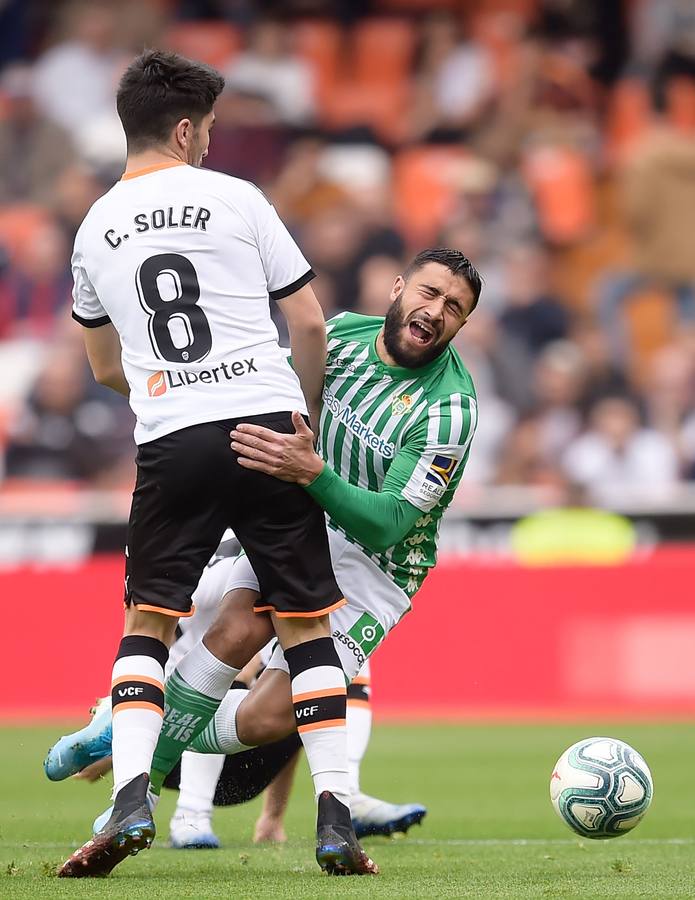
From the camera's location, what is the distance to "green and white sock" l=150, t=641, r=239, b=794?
5.30m

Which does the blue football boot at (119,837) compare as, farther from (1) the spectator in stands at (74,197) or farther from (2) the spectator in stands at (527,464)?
(1) the spectator in stands at (74,197)

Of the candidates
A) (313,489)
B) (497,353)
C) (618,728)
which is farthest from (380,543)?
(497,353)

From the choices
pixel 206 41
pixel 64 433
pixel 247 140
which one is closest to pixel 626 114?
pixel 247 140

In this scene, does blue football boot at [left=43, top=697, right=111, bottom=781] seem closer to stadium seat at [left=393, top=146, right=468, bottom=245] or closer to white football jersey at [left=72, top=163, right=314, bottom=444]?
white football jersey at [left=72, top=163, right=314, bottom=444]

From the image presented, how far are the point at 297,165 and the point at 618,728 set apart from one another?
7154mm

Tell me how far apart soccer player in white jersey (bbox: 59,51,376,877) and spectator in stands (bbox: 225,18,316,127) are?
11.2 metres

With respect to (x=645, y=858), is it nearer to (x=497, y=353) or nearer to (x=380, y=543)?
(x=380, y=543)

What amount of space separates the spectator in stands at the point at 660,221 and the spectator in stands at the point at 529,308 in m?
0.70

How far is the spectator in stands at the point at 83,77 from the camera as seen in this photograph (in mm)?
16094

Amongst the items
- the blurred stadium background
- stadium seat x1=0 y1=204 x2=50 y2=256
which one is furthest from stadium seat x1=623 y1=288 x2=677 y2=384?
stadium seat x1=0 y1=204 x2=50 y2=256

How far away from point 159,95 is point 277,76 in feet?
38.4

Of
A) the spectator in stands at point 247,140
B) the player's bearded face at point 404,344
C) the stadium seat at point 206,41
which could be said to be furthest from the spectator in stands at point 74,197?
the player's bearded face at point 404,344

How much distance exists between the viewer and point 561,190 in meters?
15.7

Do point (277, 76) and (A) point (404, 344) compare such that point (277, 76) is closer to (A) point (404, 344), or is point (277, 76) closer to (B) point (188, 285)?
(A) point (404, 344)
